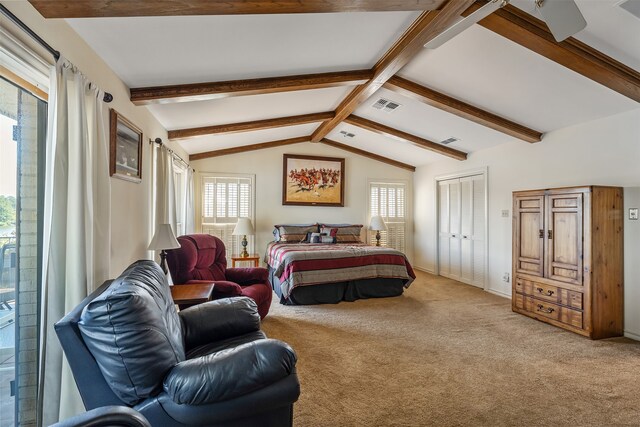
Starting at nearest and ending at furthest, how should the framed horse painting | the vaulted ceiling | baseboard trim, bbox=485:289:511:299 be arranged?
the vaulted ceiling < baseboard trim, bbox=485:289:511:299 < the framed horse painting

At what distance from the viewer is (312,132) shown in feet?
20.6

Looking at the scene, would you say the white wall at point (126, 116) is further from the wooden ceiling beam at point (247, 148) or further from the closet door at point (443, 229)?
the closet door at point (443, 229)

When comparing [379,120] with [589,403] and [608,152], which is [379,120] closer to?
[608,152]

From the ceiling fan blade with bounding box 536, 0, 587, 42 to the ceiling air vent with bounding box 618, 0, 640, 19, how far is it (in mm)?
686

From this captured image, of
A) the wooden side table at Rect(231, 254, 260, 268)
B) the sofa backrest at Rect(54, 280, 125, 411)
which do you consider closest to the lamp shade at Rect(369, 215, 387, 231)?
the wooden side table at Rect(231, 254, 260, 268)

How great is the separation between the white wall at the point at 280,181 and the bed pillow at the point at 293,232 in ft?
1.26

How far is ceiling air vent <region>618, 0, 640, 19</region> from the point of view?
204 cm

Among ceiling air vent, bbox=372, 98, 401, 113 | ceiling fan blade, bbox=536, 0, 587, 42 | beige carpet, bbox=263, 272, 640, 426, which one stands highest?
ceiling air vent, bbox=372, 98, 401, 113

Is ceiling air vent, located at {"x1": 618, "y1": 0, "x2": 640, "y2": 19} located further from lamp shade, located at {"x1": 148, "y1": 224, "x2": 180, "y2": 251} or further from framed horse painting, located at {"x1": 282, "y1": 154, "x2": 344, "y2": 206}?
framed horse painting, located at {"x1": 282, "y1": 154, "x2": 344, "y2": 206}

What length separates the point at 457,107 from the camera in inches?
155

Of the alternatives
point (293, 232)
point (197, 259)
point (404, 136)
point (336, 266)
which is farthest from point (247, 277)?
point (404, 136)

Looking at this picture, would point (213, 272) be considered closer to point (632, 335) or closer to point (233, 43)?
point (233, 43)

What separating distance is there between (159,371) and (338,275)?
3267 millimetres

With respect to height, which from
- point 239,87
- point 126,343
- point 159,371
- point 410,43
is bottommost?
point 159,371
